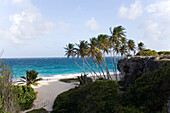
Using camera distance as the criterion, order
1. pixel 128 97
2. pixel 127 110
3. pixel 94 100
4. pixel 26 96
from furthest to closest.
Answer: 1. pixel 26 96
2. pixel 94 100
3. pixel 128 97
4. pixel 127 110

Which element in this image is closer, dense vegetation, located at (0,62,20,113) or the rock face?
dense vegetation, located at (0,62,20,113)

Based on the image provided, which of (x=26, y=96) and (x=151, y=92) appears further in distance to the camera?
(x=26, y=96)

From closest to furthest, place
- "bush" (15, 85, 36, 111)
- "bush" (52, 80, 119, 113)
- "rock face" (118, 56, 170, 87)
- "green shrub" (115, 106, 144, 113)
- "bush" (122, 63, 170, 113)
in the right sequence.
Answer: "green shrub" (115, 106, 144, 113)
"bush" (122, 63, 170, 113)
"bush" (52, 80, 119, 113)
"rock face" (118, 56, 170, 87)
"bush" (15, 85, 36, 111)

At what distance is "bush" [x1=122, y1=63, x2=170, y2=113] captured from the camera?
8.39 meters

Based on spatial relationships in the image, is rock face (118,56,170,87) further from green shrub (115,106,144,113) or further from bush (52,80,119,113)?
green shrub (115,106,144,113)

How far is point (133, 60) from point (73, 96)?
10.0m

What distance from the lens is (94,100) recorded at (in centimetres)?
1169

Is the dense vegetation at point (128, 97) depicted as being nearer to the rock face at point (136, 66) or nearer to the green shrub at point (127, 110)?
the green shrub at point (127, 110)

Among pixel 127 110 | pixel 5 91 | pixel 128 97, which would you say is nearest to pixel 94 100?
pixel 128 97

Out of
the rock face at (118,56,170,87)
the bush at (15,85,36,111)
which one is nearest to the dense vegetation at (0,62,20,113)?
the bush at (15,85,36,111)

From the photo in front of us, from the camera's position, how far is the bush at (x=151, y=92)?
839 centimetres

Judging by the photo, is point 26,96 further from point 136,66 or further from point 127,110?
point 136,66

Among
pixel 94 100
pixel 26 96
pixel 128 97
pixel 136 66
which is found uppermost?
pixel 136 66

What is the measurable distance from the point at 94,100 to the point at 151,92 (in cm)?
508
